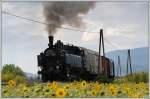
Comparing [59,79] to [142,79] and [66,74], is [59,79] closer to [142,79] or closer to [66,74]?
[66,74]

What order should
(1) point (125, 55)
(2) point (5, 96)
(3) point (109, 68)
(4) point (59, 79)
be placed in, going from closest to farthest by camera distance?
(2) point (5, 96) < (1) point (125, 55) < (4) point (59, 79) < (3) point (109, 68)

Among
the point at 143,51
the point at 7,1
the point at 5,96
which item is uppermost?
the point at 7,1

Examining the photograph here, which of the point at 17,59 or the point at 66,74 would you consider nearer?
the point at 17,59

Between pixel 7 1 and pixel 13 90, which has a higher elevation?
pixel 7 1

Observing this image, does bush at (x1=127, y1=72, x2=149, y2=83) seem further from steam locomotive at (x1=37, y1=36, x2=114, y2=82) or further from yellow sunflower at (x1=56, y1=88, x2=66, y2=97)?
yellow sunflower at (x1=56, y1=88, x2=66, y2=97)

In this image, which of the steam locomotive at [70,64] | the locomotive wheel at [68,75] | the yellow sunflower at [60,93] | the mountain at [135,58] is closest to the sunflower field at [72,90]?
the yellow sunflower at [60,93]

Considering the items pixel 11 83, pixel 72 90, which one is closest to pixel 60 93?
pixel 72 90

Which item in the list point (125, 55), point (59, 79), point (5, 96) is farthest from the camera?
point (59, 79)

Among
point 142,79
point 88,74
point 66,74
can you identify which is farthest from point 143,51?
point 66,74
